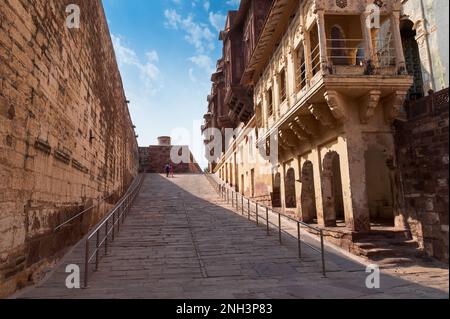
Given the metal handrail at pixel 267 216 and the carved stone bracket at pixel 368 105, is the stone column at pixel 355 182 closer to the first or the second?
the carved stone bracket at pixel 368 105

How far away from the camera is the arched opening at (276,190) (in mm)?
14508

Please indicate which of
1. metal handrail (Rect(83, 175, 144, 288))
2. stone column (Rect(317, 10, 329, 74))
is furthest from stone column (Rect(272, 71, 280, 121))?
metal handrail (Rect(83, 175, 144, 288))

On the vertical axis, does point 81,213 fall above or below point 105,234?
above

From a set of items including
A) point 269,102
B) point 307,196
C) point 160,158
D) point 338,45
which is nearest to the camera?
point 338,45

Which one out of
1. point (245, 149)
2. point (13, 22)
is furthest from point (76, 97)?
point (245, 149)

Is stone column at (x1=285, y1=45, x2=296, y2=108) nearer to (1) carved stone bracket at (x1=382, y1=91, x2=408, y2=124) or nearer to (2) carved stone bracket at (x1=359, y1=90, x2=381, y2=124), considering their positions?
(2) carved stone bracket at (x1=359, y1=90, x2=381, y2=124)

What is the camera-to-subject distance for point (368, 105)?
841 cm

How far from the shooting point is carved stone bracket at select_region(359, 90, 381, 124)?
8.27m

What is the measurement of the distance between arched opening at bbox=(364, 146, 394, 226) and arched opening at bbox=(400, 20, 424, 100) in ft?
7.63

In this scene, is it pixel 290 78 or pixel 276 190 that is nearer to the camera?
pixel 290 78

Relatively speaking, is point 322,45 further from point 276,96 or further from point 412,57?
point 412,57

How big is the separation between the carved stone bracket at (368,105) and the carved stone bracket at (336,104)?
0.49 meters

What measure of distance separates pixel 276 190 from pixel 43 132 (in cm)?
1040

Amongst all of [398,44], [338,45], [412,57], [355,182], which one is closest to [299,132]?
[338,45]
